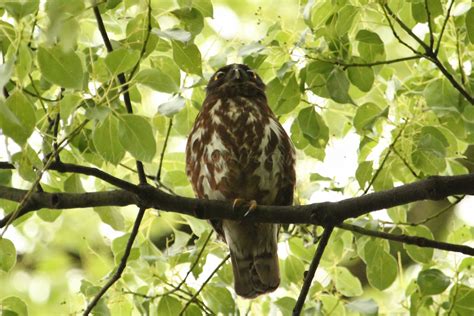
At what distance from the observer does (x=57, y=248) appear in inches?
255

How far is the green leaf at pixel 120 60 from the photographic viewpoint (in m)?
2.56

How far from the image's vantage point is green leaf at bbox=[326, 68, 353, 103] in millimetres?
3195

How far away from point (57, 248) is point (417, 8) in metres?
4.08

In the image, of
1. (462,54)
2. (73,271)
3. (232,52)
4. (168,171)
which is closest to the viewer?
(462,54)

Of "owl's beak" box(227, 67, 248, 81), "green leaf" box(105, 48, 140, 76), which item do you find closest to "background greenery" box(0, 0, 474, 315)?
"green leaf" box(105, 48, 140, 76)

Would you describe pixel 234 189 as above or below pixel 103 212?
above

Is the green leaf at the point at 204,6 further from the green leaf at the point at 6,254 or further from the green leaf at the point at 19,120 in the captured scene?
the green leaf at the point at 6,254

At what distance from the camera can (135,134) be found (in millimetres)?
2678

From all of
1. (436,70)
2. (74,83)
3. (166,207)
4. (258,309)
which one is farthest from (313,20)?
(258,309)

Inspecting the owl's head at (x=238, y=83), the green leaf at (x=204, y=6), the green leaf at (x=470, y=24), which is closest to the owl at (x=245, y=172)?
the owl's head at (x=238, y=83)

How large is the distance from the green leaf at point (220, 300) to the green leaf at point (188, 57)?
0.99m

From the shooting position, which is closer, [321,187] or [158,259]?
[158,259]

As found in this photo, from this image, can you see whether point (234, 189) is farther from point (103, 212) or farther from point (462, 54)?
point (462, 54)

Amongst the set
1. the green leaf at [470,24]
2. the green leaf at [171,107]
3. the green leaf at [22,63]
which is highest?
the green leaf at [470,24]
